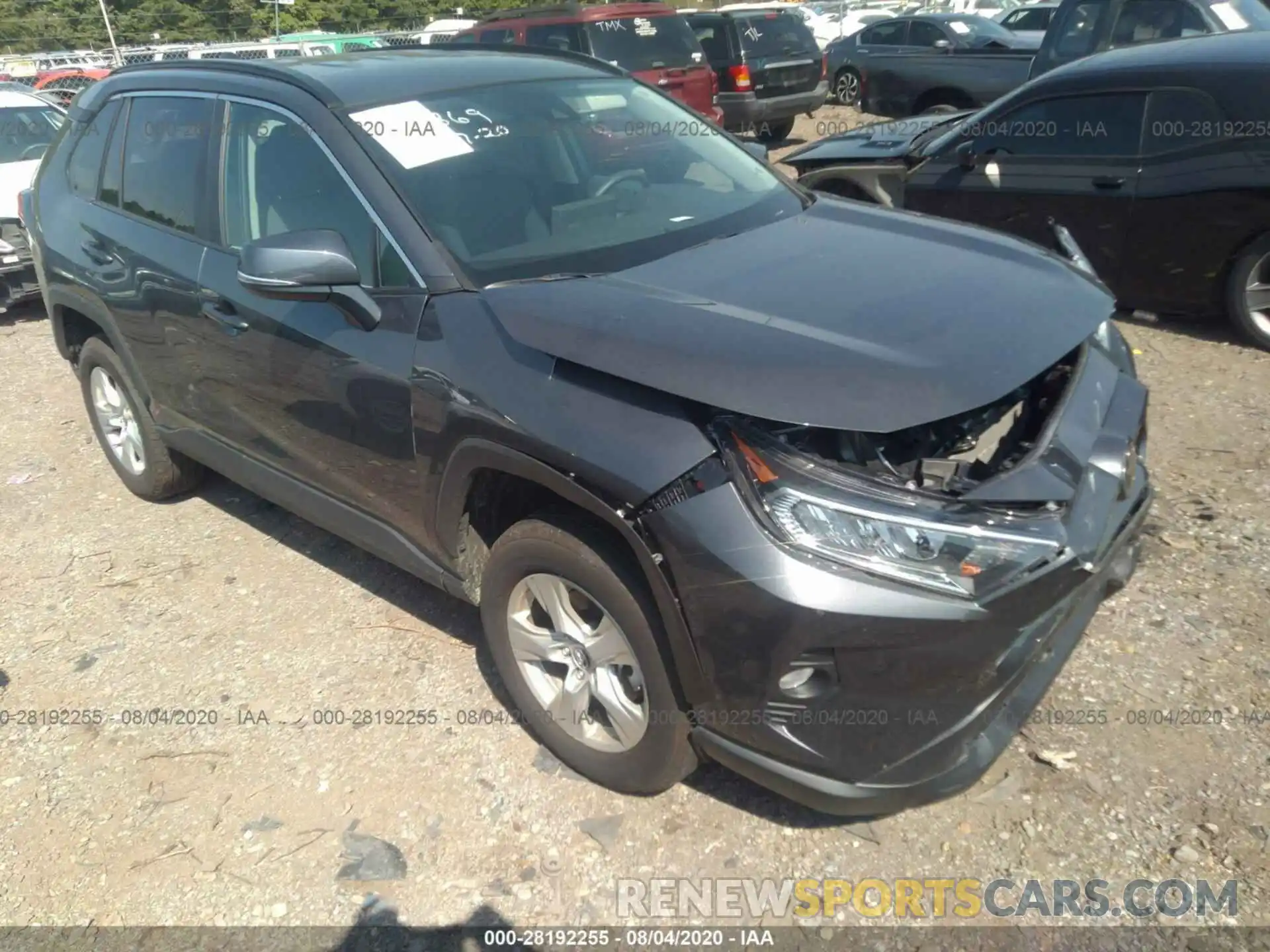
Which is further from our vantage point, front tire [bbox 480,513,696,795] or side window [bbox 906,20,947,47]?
side window [bbox 906,20,947,47]

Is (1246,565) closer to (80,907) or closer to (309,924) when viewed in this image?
(309,924)

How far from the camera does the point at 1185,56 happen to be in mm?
5582

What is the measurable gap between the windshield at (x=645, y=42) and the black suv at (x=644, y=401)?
7300 millimetres

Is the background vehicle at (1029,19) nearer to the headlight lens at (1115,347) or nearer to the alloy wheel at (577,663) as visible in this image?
the headlight lens at (1115,347)

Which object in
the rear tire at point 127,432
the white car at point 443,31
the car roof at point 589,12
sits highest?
the car roof at point 589,12

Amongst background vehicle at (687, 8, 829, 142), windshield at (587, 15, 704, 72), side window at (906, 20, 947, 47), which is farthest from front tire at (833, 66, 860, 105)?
windshield at (587, 15, 704, 72)

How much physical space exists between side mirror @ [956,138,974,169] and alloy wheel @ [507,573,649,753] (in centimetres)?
464

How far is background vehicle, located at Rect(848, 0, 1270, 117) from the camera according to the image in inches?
339

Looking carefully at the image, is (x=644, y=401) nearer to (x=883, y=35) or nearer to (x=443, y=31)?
(x=883, y=35)

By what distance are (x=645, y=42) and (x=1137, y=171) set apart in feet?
22.1

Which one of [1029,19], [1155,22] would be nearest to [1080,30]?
[1155,22]

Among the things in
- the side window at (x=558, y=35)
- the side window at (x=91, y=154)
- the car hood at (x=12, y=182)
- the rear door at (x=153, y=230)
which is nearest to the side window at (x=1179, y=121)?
the rear door at (x=153, y=230)

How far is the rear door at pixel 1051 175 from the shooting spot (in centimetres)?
568

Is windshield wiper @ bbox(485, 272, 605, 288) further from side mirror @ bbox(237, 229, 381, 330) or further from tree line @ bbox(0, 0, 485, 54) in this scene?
tree line @ bbox(0, 0, 485, 54)
